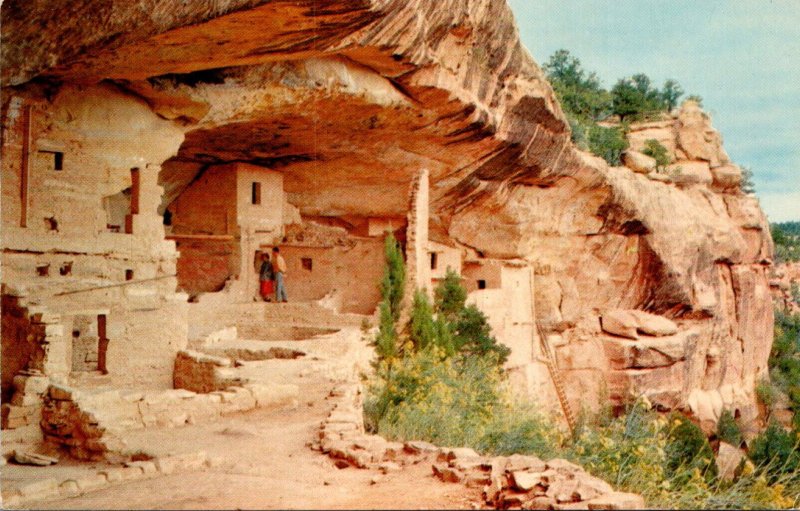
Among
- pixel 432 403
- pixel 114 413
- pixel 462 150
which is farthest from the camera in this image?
pixel 462 150

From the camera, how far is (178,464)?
559cm

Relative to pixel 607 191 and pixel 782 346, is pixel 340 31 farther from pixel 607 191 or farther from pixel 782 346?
pixel 782 346

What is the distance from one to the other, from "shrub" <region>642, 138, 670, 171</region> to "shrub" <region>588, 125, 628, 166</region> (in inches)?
26.0

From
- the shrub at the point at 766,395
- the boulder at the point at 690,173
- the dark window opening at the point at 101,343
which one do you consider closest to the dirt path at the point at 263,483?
the dark window opening at the point at 101,343

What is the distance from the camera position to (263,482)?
5.07 m

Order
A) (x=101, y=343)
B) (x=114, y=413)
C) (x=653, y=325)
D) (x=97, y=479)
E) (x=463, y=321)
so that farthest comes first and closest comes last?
(x=653, y=325), (x=463, y=321), (x=101, y=343), (x=114, y=413), (x=97, y=479)

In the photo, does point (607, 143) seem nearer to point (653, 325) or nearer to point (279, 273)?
point (653, 325)

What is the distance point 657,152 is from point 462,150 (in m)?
11.5

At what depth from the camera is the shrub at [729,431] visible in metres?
19.9

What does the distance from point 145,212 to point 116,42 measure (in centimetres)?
325

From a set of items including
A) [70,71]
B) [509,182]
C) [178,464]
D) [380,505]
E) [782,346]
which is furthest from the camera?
[782,346]

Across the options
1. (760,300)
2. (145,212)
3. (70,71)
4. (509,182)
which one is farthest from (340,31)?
(760,300)

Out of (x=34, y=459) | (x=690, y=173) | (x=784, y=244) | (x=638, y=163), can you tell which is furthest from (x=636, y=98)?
(x=34, y=459)

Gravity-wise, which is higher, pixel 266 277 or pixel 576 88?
pixel 576 88
